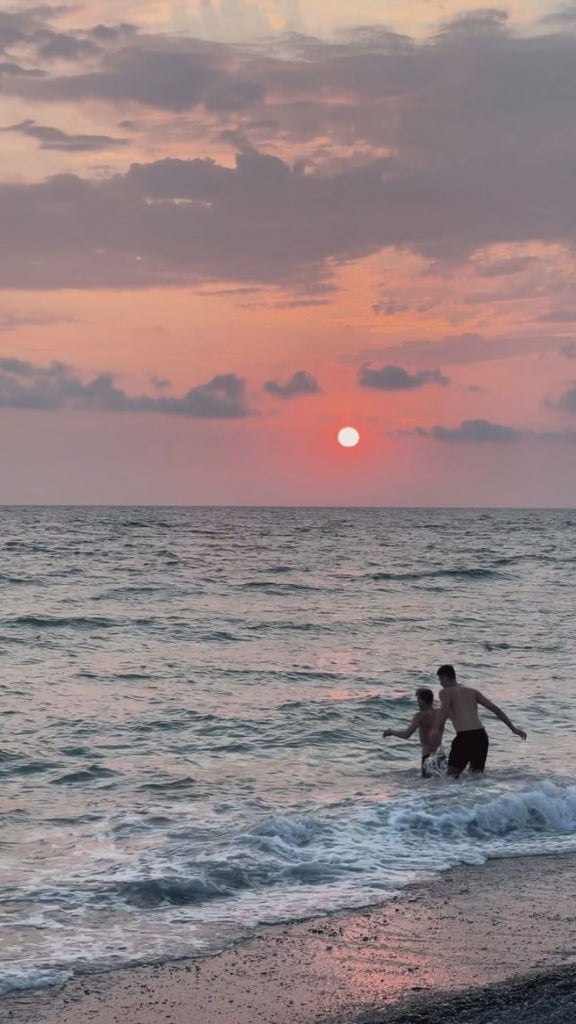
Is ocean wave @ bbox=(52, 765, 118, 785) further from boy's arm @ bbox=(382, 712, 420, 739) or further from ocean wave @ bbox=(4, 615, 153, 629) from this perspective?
ocean wave @ bbox=(4, 615, 153, 629)

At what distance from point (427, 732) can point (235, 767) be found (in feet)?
8.49

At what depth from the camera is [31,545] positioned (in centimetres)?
6962

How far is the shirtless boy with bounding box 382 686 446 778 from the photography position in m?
13.9

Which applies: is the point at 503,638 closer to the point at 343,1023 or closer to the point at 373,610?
the point at 373,610

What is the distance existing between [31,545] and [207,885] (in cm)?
6212

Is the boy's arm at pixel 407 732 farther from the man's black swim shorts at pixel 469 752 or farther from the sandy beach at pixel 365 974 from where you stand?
Answer: the sandy beach at pixel 365 974

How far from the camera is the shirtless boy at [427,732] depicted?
1391cm

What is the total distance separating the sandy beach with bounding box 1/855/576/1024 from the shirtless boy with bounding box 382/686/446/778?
4686mm

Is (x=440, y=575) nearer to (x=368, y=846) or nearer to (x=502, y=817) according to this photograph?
(x=502, y=817)

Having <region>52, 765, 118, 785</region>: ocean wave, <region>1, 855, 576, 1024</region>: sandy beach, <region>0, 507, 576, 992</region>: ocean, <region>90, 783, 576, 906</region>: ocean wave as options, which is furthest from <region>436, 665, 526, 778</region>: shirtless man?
<region>1, 855, 576, 1024</region>: sandy beach

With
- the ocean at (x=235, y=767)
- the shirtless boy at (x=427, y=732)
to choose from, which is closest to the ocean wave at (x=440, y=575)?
the ocean at (x=235, y=767)

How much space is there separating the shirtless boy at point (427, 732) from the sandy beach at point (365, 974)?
4.69 m

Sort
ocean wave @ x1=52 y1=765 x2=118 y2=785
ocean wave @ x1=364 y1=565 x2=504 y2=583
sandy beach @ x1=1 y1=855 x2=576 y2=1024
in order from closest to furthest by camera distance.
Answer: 1. sandy beach @ x1=1 y1=855 x2=576 y2=1024
2. ocean wave @ x1=52 y1=765 x2=118 y2=785
3. ocean wave @ x1=364 y1=565 x2=504 y2=583

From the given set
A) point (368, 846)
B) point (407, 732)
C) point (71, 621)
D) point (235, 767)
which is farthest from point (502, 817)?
point (71, 621)
